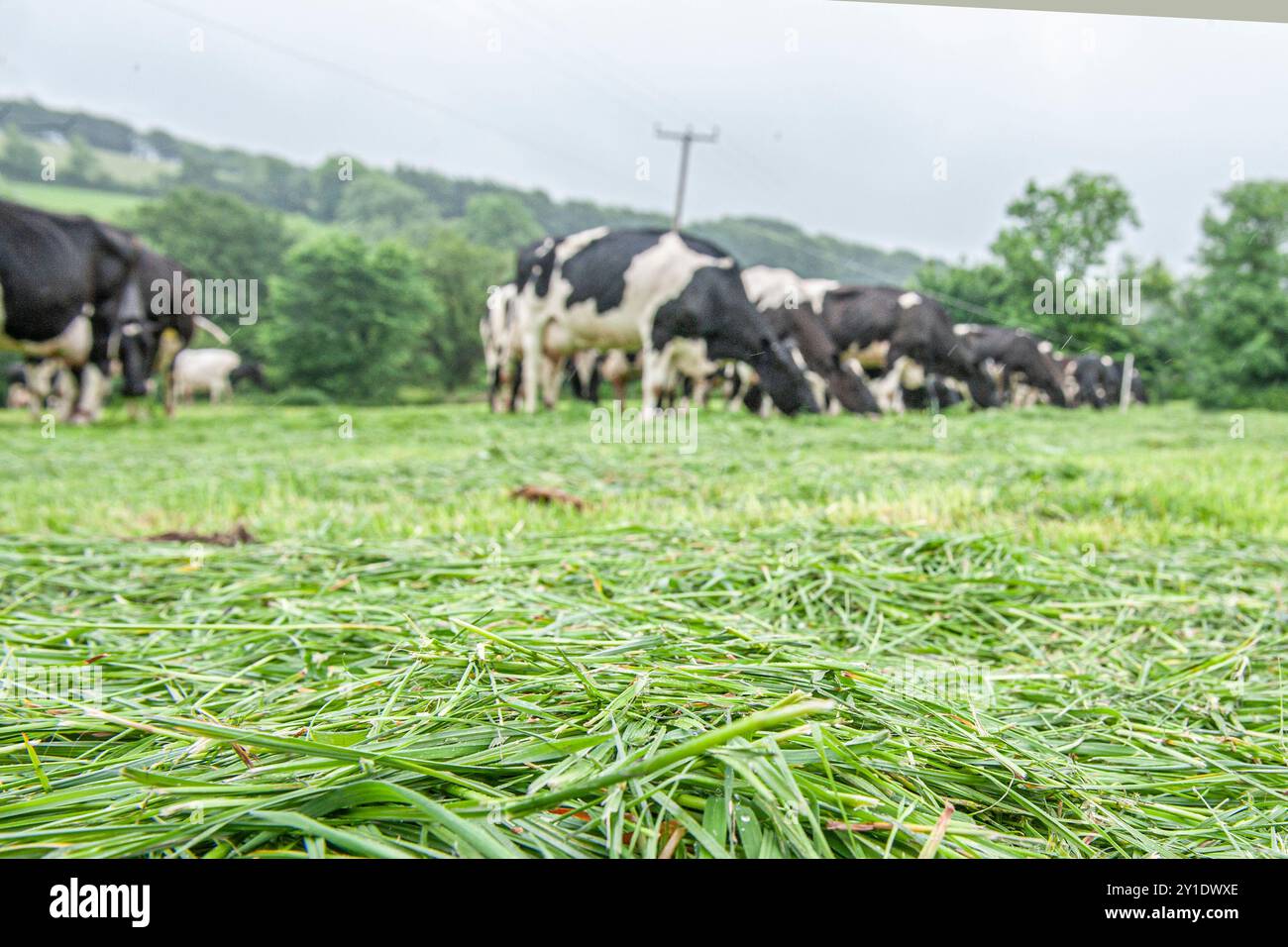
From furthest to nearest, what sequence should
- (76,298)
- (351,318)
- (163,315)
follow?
1. (351,318)
2. (163,315)
3. (76,298)

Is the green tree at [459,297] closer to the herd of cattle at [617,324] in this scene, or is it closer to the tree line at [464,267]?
the tree line at [464,267]

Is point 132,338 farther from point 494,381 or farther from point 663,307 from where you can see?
point 663,307

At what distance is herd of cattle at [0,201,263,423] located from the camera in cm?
661

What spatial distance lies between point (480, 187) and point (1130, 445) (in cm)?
1900

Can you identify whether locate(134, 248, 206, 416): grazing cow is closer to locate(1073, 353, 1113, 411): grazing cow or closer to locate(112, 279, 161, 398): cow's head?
locate(112, 279, 161, 398): cow's head

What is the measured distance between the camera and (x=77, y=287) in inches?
278

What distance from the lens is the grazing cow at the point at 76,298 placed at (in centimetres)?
657

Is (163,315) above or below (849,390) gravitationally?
above

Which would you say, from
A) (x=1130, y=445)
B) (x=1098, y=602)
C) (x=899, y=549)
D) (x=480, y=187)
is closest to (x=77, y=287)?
(x=899, y=549)

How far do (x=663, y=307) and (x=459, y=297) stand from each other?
1532cm

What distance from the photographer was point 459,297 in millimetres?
20688

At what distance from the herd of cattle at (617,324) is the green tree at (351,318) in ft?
24.7

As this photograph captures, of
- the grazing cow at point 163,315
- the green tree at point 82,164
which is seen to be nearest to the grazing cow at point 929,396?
the grazing cow at point 163,315

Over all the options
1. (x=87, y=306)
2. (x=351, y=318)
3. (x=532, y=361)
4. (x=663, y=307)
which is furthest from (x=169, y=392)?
(x=351, y=318)
